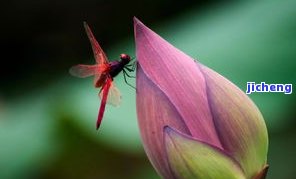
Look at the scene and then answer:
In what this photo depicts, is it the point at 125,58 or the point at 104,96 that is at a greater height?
the point at 125,58

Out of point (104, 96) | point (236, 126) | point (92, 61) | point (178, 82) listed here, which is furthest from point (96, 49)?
point (236, 126)

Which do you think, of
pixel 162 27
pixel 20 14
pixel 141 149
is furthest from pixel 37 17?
pixel 141 149

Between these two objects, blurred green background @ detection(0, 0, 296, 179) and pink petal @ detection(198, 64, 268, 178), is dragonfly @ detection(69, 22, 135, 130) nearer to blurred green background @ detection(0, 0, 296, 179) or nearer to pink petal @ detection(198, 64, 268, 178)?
blurred green background @ detection(0, 0, 296, 179)

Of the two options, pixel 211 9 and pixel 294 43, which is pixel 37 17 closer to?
pixel 211 9

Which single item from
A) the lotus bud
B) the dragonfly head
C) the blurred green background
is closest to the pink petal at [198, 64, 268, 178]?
the lotus bud

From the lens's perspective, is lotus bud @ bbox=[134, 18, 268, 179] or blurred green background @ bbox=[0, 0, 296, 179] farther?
blurred green background @ bbox=[0, 0, 296, 179]

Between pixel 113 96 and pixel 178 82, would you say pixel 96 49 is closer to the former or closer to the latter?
pixel 113 96

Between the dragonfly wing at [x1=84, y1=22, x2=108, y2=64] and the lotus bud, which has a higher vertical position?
the dragonfly wing at [x1=84, y1=22, x2=108, y2=64]

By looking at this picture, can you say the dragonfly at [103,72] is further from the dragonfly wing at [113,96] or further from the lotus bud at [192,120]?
the lotus bud at [192,120]
